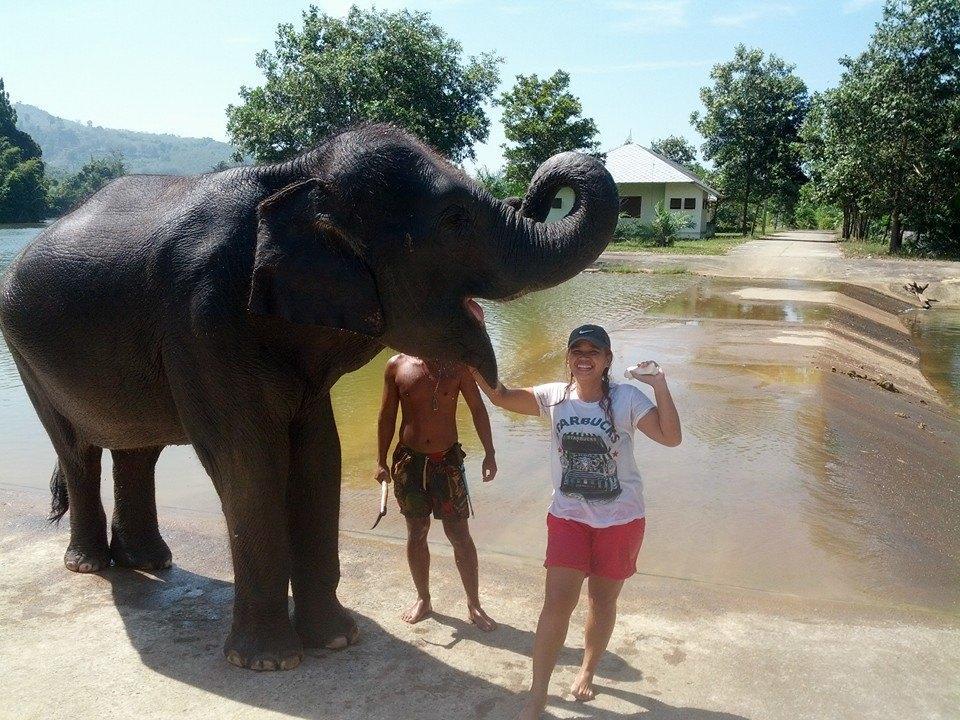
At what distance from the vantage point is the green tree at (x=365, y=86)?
106 feet

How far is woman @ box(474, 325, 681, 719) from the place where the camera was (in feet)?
10.8

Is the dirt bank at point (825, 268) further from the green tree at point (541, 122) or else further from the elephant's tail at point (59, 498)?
the elephant's tail at point (59, 498)

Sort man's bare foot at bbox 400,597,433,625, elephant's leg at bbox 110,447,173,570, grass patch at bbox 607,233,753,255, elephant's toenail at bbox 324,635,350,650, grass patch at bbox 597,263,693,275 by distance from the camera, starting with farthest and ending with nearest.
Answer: grass patch at bbox 607,233,753,255
grass patch at bbox 597,263,693,275
elephant's leg at bbox 110,447,173,570
man's bare foot at bbox 400,597,433,625
elephant's toenail at bbox 324,635,350,650

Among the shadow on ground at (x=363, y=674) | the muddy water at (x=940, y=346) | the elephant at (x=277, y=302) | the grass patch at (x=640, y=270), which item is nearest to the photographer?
the elephant at (x=277, y=302)

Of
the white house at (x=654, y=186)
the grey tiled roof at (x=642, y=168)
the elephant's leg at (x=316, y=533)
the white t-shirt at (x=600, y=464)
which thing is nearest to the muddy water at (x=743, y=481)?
the elephant's leg at (x=316, y=533)

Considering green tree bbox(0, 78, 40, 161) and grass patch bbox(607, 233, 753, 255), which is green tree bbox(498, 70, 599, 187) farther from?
green tree bbox(0, 78, 40, 161)

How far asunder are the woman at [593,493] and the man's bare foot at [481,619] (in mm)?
773

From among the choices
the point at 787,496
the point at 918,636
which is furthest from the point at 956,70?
the point at 918,636

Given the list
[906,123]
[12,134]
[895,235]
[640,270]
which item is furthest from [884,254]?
[12,134]

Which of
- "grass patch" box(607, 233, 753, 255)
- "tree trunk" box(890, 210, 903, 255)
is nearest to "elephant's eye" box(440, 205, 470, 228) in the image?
"grass patch" box(607, 233, 753, 255)

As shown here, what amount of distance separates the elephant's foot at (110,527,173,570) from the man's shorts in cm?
170

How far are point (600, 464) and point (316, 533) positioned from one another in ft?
4.68

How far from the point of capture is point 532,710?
129 inches

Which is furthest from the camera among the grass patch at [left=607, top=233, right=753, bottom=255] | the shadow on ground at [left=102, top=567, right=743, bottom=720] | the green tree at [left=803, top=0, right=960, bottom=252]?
the grass patch at [left=607, top=233, right=753, bottom=255]
